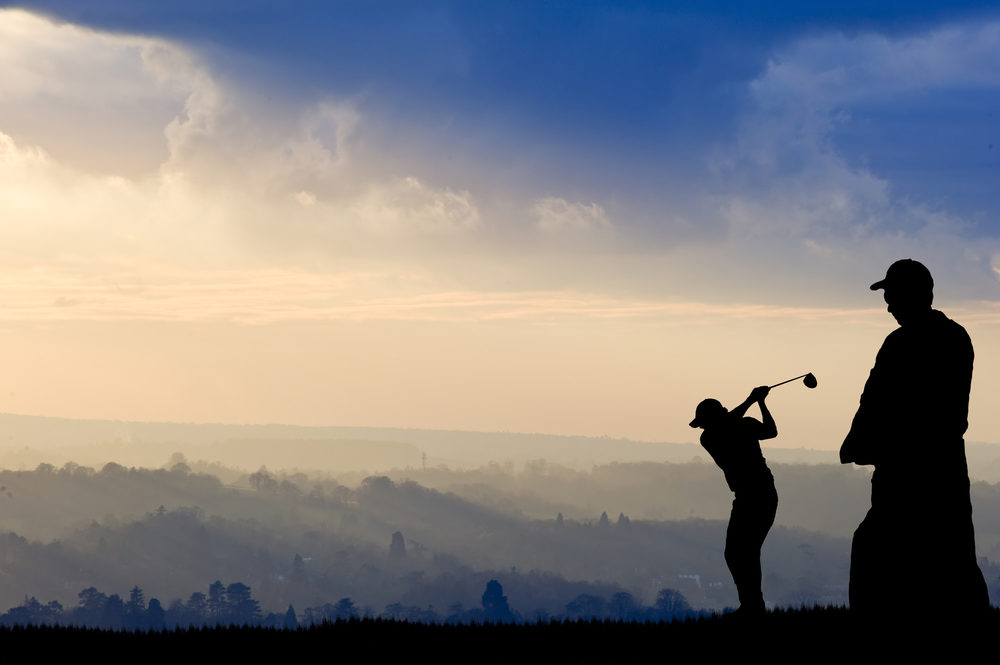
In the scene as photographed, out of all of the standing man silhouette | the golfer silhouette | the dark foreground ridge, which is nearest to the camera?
the standing man silhouette

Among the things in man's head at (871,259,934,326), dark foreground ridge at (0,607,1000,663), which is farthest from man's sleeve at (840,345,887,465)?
dark foreground ridge at (0,607,1000,663)

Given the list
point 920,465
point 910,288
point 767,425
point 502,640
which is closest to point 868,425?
point 920,465

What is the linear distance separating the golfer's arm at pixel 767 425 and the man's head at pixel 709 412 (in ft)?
1.53

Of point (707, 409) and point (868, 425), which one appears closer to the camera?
point (868, 425)

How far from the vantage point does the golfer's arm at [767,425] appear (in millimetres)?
14727

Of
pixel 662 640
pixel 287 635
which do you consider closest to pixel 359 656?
pixel 287 635

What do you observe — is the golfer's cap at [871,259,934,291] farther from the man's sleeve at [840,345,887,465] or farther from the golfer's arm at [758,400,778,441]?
the golfer's arm at [758,400,778,441]

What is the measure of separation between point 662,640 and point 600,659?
4.56ft

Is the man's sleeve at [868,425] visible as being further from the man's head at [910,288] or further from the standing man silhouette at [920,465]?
the man's head at [910,288]

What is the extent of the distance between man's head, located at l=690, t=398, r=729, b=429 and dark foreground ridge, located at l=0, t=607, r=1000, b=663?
8.59ft

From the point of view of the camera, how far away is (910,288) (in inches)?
429

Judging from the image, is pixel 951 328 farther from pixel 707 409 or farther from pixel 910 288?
pixel 707 409

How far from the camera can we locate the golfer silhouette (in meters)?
14.7

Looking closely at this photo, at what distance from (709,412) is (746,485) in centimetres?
106
